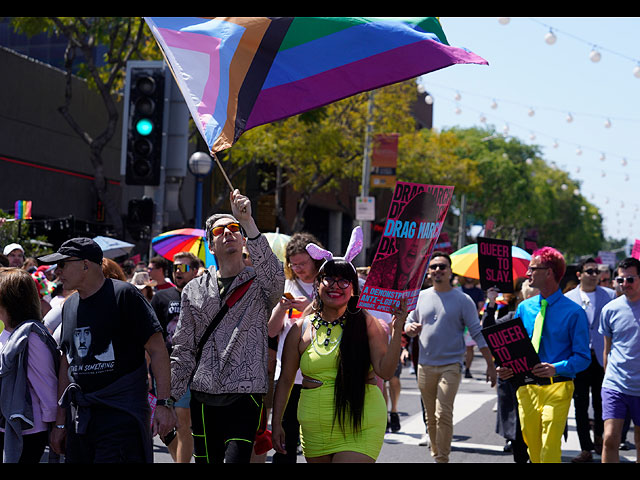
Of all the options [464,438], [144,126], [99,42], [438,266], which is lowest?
[464,438]

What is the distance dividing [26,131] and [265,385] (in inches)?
771

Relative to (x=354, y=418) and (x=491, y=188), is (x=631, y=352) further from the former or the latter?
(x=491, y=188)

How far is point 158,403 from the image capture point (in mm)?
5332

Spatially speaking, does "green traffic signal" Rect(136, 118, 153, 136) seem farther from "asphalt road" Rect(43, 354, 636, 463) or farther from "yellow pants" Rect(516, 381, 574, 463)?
Result: "yellow pants" Rect(516, 381, 574, 463)

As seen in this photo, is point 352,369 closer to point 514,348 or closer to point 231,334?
point 231,334

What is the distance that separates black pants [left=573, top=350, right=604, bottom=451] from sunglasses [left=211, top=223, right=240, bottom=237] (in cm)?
567

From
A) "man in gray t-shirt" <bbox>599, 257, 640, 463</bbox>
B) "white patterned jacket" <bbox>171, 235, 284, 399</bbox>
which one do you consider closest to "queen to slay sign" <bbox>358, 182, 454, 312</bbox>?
"white patterned jacket" <bbox>171, 235, 284, 399</bbox>

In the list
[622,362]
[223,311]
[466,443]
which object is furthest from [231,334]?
[466,443]

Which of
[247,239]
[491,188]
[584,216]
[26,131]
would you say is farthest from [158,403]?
[584,216]

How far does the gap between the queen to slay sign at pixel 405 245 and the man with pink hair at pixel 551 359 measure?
158 centimetres

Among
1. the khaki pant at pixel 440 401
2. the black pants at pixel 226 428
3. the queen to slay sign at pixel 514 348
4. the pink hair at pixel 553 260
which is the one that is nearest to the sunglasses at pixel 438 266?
the khaki pant at pixel 440 401

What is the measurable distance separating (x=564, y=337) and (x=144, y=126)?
7.02 meters

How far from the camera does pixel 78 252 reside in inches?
210
